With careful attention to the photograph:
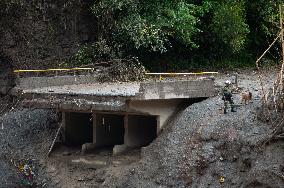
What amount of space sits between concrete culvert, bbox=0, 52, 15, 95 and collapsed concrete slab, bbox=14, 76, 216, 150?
665cm

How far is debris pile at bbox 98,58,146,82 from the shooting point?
26875 mm

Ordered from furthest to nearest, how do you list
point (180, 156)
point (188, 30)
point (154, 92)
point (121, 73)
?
point (188, 30) < point (121, 73) < point (154, 92) < point (180, 156)

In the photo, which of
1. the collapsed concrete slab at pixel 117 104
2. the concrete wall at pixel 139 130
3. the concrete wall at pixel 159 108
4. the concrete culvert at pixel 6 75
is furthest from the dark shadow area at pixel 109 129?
the concrete culvert at pixel 6 75

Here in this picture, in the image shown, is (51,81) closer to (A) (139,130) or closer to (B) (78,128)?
(B) (78,128)

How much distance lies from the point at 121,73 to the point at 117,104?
5.73 meters

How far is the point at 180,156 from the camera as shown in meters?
20.9

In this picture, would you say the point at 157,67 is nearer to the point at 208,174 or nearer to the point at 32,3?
the point at 32,3

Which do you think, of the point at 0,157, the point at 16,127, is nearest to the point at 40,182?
the point at 0,157

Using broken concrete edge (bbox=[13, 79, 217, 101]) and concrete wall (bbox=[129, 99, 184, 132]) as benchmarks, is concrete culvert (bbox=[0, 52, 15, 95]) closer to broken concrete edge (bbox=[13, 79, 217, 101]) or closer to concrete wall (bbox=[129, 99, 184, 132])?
broken concrete edge (bbox=[13, 79, 217, 101])

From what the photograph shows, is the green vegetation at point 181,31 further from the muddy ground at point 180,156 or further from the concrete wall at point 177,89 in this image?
the concrete wall at point 177,89

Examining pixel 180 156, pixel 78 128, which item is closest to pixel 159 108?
pixel 180 156

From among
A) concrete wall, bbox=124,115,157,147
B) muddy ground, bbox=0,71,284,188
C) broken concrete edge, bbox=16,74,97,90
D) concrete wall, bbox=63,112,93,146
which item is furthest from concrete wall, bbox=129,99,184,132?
broken concrete edge, bbox=16,74,97,90

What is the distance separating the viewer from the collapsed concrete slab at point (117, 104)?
862 inches

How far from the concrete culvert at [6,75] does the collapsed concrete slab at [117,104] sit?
665cm
